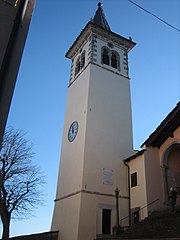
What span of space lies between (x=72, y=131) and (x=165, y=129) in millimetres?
7926

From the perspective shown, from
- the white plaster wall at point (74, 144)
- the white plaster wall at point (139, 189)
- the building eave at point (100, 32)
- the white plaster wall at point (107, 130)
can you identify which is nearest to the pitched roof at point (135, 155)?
the white plaster wall at point (139, 189)

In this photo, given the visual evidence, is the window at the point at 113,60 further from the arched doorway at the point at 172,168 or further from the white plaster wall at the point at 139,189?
the arched doorway at the point at 172,168

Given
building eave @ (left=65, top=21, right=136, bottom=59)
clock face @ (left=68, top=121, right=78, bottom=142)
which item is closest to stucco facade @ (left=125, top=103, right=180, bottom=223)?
clock face @ (left=68, top=121, right=78, bottom=142)

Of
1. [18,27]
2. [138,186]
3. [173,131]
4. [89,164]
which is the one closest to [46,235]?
[89,164]

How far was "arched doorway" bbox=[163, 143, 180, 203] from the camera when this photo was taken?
659 inches

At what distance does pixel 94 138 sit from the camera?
1873 cm

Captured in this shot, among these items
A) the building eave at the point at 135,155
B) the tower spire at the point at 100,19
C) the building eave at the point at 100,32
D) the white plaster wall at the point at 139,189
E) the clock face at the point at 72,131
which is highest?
the tower spire at the point at 100,19

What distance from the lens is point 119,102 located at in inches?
865

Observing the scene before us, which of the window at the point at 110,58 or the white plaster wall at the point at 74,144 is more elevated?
the window at the point at 110,58

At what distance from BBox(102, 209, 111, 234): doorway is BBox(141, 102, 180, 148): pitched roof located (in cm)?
535

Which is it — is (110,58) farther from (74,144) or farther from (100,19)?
(74,144)

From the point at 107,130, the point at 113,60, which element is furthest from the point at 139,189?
the point at 113,60

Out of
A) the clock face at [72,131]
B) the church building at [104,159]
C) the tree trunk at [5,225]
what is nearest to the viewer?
the tree trunk at [5,225]

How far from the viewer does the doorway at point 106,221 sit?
1583 centimetres
